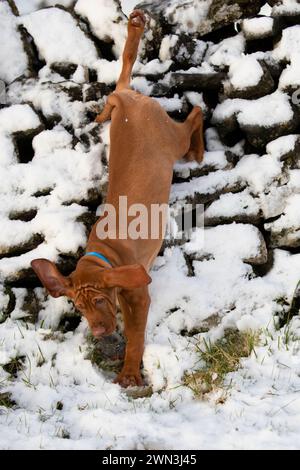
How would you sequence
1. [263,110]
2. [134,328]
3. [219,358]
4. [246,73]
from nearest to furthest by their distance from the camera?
1. [219,358]
2. [134,328]
3. [263,110]
4. [246,73]

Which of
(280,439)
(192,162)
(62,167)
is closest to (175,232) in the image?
(192,162)

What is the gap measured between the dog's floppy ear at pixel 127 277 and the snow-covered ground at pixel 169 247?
0.62 m

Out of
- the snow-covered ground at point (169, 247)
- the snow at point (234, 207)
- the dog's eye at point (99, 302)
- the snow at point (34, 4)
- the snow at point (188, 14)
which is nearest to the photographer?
the snow-covered ground at point (169, 247)

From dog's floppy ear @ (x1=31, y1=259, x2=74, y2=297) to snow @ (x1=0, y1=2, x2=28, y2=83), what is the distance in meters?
2.09

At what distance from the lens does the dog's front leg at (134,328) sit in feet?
11.5

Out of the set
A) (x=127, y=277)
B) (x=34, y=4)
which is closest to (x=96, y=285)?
(x=127, y=277)

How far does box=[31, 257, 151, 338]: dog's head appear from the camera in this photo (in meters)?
3.11

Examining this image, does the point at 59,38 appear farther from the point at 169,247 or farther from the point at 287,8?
the point at 169,247

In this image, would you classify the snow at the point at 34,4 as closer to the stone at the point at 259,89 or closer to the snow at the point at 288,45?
the stone at the point at 259,89

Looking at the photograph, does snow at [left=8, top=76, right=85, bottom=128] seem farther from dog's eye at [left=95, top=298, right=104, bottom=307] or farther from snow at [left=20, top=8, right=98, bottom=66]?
dog's eye at [left=95, top=298, right=104, bottom=307]

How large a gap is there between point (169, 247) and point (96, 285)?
3.44 feet

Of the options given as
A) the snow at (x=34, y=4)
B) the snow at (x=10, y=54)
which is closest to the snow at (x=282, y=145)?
the snow at (x=10, y=54)

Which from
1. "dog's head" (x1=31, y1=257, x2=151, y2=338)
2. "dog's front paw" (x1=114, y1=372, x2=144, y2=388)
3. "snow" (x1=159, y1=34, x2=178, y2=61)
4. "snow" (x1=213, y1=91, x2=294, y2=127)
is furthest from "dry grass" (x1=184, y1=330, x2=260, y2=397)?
"snow" (x1=159, y1=34, x2=178, y2=61)

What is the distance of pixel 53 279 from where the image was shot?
329cm
